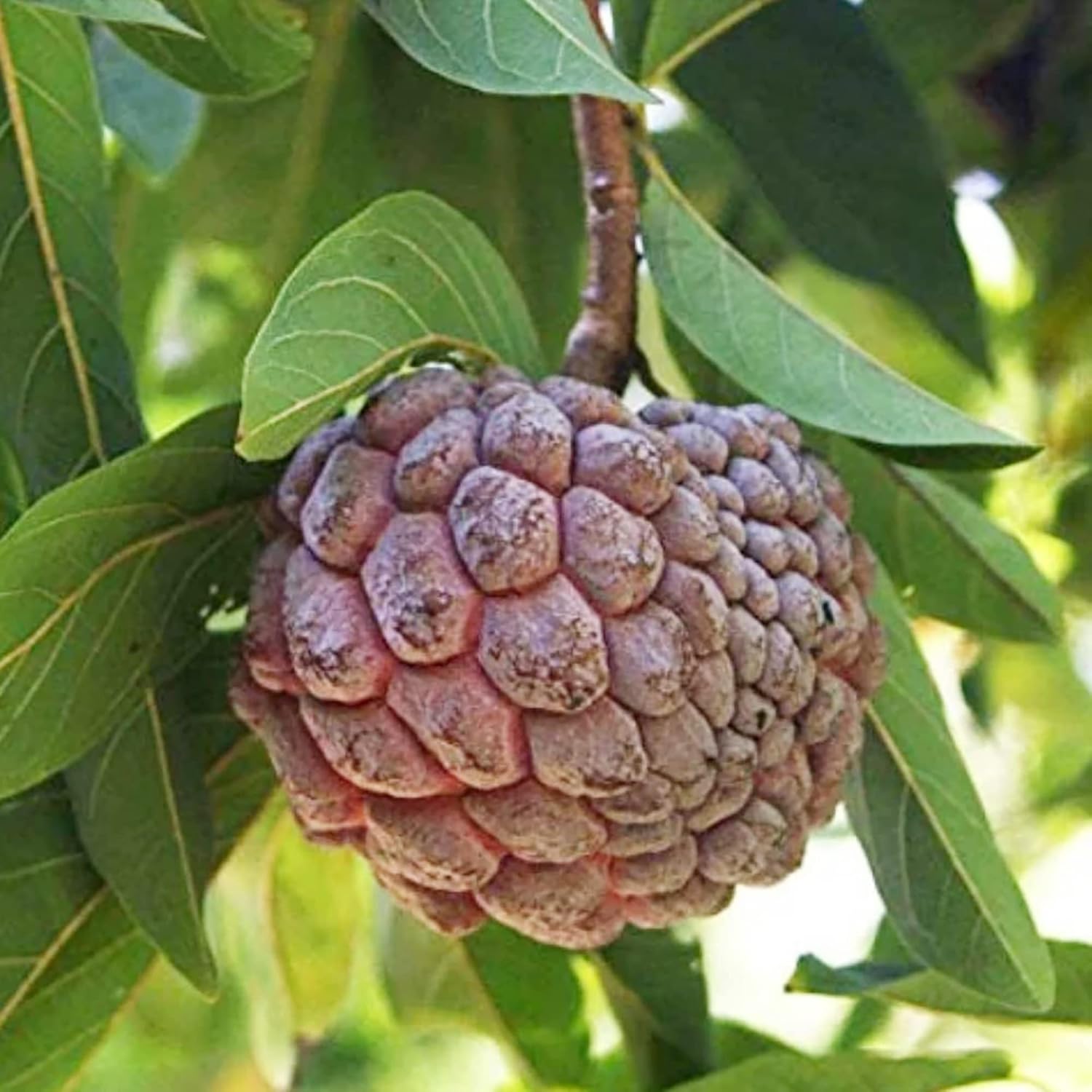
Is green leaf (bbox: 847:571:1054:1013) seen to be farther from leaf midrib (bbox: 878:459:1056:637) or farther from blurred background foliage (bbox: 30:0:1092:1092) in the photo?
blurred background foliage (bbox: 30:0:1092:1092)

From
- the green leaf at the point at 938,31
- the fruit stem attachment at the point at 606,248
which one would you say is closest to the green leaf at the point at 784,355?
the fruit stem attachment at the point at 606,248

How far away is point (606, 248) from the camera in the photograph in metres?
1.24

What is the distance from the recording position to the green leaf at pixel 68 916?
122 cm

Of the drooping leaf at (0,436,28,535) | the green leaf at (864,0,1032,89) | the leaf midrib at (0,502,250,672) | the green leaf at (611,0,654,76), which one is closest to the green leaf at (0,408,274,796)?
the leaf midrib at (0,502,250,672)

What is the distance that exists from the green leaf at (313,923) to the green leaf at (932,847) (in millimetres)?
464

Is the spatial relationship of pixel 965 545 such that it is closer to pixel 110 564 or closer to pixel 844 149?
pixel 844 149

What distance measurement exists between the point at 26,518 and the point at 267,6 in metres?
0.37

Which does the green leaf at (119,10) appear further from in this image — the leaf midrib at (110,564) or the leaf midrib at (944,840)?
the leaf midrib at (944,840)

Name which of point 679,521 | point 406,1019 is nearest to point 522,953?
point 406,1019

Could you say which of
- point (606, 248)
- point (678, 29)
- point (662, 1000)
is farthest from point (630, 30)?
point (662, 1000)

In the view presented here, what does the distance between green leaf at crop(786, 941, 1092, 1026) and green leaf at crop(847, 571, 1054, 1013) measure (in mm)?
25

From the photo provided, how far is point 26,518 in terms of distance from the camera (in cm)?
101

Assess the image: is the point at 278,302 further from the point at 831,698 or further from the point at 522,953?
the point at 522,953

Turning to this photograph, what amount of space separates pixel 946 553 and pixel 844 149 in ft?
1.15
